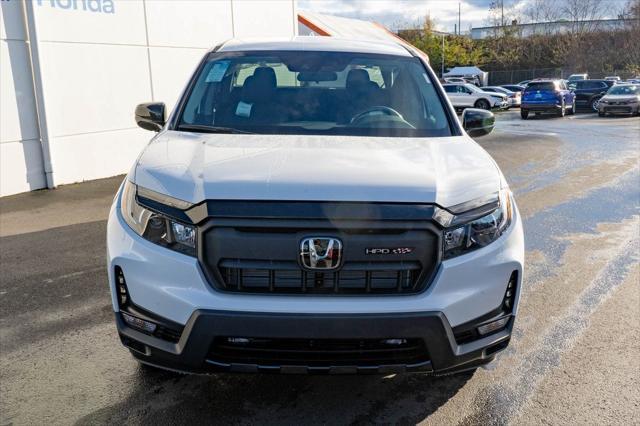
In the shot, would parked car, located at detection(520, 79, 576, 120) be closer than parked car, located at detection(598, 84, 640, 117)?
No

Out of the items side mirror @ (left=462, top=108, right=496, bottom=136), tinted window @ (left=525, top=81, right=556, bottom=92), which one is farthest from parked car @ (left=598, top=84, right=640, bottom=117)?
side mirror @ (left=462, top=108, right=496, bottom=136)

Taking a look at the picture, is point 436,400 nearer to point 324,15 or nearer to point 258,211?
point 258,211

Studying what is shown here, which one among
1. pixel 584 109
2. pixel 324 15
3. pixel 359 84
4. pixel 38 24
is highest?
pixel 324 15

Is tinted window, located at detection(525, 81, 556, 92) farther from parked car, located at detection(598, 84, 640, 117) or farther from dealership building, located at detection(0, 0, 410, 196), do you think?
dealership building, located at detection(0, 0, 410, 196)

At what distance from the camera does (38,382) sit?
3229 mm

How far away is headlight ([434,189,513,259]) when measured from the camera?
8.02 ft

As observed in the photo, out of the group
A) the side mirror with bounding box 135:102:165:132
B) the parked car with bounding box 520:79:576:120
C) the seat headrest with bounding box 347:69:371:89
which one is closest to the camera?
the seat headrest with bounding box 347:69:371:89

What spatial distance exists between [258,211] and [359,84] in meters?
1.79

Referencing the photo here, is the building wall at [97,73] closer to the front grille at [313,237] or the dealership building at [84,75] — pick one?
the dealership building at [84,75]

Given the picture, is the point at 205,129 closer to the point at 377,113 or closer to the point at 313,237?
the point at 377,113

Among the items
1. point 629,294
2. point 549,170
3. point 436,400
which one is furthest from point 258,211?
point 549,170

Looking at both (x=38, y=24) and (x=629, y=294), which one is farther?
(x=38, y=24)

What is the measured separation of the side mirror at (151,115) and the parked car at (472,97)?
2826 cm

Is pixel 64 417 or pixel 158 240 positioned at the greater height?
pixel 158 240
